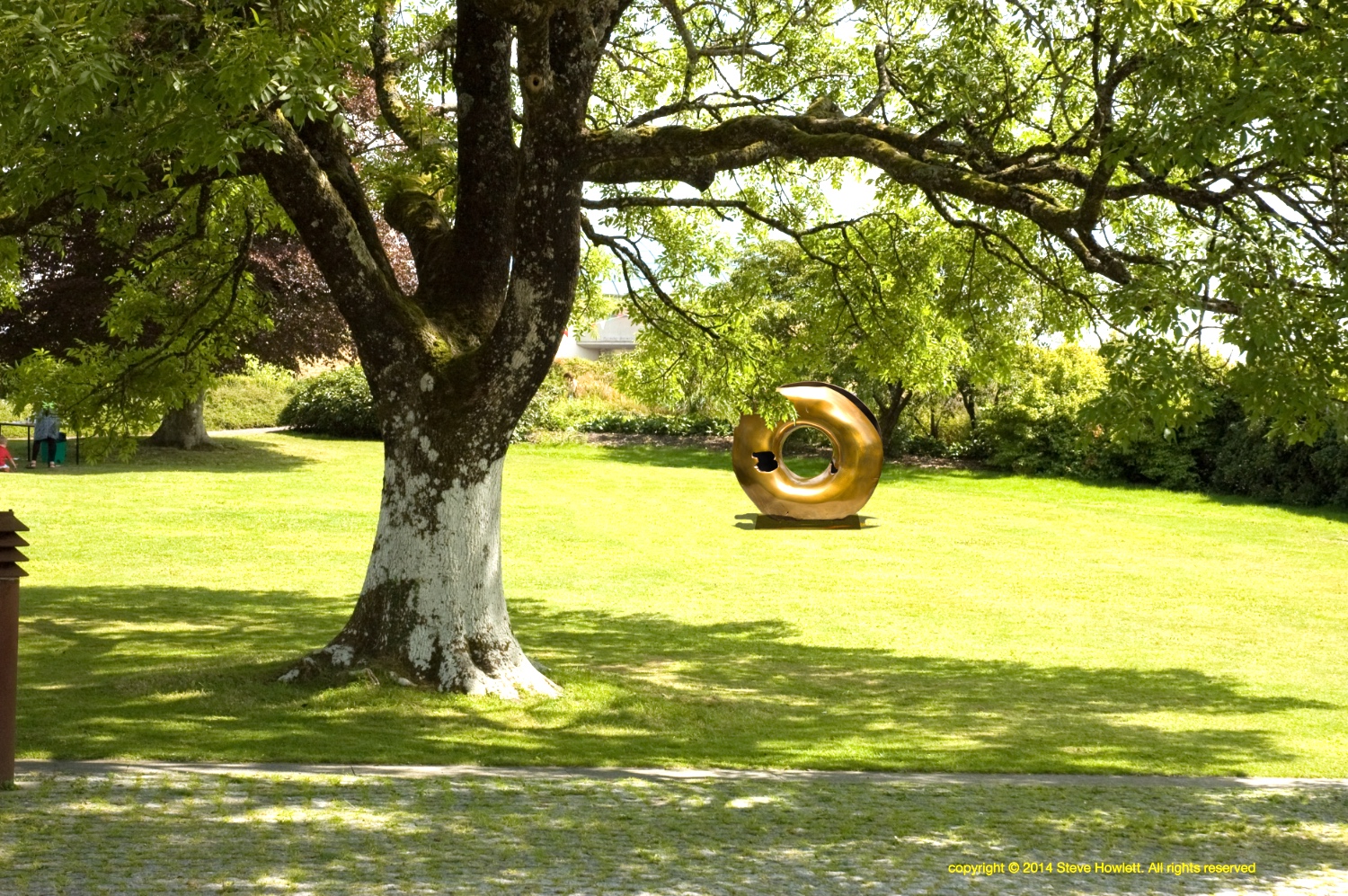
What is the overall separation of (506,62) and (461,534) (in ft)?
11.9

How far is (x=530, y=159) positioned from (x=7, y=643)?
4975 millimetres

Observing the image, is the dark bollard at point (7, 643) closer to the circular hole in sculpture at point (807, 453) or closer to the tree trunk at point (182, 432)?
the tree trunk at point (182, 432)

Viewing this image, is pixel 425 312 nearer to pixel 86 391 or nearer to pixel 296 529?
pixel 86 391

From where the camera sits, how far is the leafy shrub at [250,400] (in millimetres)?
42562

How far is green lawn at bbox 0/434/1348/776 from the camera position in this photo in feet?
33.7

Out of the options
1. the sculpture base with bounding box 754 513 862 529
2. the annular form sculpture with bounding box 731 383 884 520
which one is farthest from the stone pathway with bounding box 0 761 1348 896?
the sculpture base with bounding box 754 513 862 529

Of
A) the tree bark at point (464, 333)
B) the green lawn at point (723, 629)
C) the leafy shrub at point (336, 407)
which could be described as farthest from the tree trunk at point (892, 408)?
the tree bark at point (464, 333)

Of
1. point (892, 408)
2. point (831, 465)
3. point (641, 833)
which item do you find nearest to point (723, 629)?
point (641, 833)

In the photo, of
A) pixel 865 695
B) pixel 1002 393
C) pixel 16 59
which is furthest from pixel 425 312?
pixel 1002 393

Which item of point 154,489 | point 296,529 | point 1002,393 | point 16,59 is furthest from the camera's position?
point 1002,393

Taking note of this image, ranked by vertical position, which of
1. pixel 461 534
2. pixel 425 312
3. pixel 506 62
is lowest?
pixel 461 534

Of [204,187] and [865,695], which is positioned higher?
[204,187]

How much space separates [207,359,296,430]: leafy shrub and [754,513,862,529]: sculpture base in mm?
20698

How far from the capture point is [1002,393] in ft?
124
